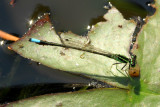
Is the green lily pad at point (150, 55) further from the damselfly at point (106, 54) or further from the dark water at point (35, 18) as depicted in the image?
the dark water at point (35, 18)

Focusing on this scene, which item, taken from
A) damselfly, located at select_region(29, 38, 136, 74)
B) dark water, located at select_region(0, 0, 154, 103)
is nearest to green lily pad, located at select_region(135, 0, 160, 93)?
damselfly, located at select_region(29, 38, 136, 74)

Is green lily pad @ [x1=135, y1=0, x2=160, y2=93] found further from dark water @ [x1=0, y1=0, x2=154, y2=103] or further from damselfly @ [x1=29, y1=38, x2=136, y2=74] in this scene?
dark water @ [x1=0, y1=0, x2=154, y2=103]

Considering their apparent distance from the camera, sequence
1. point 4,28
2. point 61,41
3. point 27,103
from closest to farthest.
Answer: point 27,103 → point 61,41 → point 4,28

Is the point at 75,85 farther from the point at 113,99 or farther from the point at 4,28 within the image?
the point at 4,28

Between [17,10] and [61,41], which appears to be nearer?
[61,41]

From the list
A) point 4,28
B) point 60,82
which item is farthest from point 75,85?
point 4,28

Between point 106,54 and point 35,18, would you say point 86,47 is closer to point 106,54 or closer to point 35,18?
point 106,54
